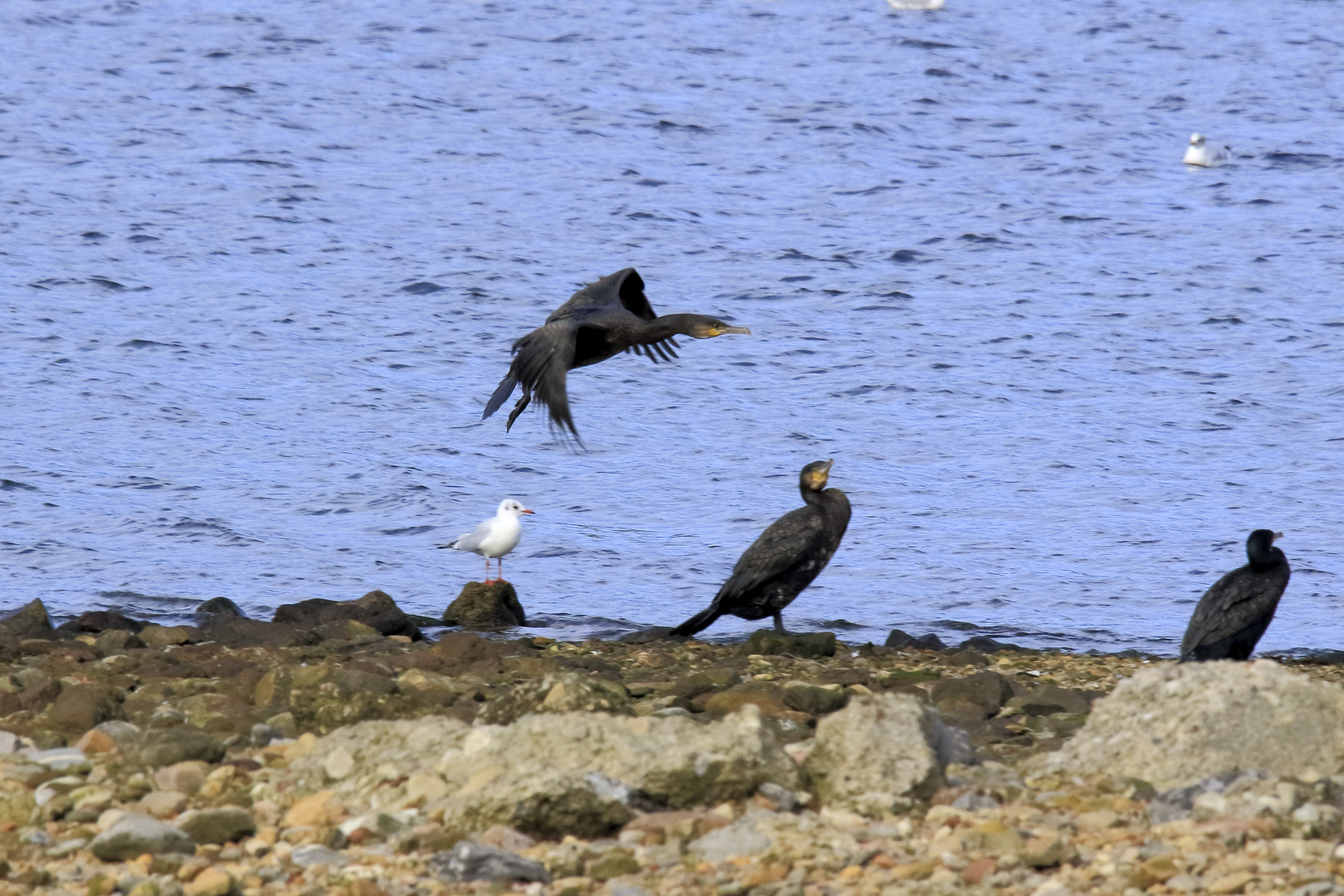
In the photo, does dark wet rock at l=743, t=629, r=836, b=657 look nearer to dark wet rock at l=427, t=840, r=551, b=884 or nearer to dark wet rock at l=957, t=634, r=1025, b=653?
dark wet rock at l=957, t=634, r=1025, b=653

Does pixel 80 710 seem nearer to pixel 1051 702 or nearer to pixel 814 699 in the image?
pixel 814 699

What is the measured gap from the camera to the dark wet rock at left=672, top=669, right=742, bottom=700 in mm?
7191

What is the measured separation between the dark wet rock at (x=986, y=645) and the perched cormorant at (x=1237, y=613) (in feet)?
4.61

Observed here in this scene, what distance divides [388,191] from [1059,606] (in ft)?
49.3

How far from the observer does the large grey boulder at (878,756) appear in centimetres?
514

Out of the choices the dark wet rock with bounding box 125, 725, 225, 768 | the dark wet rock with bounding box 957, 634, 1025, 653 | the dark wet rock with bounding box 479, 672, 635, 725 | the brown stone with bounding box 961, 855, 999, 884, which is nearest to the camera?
the brown stone with bounding box 961, 855, 999, 884

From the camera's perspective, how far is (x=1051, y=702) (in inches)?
284

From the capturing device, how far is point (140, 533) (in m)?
14.0

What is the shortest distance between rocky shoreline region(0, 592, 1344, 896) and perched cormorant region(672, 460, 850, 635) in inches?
115

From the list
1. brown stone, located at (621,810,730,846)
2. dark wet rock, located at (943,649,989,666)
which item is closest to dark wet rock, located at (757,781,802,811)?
brown stone, located at (621,810,730,846)

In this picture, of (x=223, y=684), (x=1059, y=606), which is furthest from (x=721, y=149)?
(x=223, y=684)

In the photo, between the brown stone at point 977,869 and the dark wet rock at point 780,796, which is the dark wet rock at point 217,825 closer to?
the dark wet rock at point 780,796

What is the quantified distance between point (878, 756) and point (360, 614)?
5.27 meters

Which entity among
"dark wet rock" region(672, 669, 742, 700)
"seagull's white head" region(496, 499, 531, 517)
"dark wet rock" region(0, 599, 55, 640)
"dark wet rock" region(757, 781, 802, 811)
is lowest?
"seagull's white head" region(496, 499, 531, 517)
